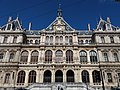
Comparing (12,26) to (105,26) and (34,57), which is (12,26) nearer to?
(34,57)

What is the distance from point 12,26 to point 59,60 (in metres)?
19.2

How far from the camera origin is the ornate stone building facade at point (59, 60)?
3781 centimetres

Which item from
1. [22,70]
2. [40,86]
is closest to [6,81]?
[22,70]

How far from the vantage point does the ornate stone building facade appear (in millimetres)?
37812

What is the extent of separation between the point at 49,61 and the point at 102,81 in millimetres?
14147

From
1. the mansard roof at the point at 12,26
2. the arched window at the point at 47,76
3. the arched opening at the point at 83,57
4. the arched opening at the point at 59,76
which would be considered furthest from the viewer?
the mansard roof at the point at 12,26

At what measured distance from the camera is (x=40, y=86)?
110 feet

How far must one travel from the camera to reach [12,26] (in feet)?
159

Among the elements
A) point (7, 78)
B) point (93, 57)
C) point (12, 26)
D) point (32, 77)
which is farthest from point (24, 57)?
point (93, 57)

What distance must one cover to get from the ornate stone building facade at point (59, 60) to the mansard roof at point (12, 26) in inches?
11.9

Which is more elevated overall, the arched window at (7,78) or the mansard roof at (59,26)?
the mansard roof at (59,26)

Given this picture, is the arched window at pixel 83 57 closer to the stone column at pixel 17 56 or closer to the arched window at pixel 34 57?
the arched window at pixel 34 57

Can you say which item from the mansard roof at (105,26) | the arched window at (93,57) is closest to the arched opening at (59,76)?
the arched window at (93,57)

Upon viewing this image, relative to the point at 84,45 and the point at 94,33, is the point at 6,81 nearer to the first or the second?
the point at 84,45
